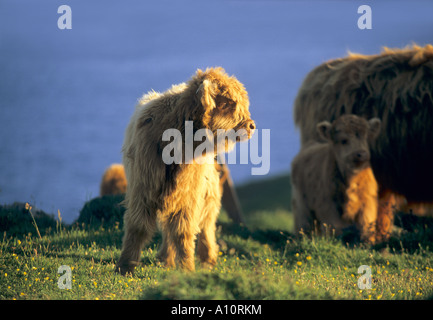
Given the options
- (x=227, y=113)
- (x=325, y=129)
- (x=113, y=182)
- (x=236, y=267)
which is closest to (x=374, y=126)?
(x=325, y=129)

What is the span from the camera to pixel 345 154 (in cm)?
766

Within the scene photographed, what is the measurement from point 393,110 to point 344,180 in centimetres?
162

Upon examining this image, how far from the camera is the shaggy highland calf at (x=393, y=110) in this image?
8.49m

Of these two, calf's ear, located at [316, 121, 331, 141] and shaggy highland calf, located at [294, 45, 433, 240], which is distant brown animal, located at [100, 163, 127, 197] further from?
calf's ear, located at [316, 121, 331, 141]

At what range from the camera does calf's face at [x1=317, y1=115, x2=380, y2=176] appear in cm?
755

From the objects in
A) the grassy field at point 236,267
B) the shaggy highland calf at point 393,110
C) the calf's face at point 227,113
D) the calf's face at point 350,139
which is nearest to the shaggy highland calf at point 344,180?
the calf's face at point 350,139

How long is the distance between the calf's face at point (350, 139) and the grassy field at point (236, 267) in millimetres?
1160

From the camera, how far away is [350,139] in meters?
7.70

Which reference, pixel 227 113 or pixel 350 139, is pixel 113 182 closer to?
pixel 350 139

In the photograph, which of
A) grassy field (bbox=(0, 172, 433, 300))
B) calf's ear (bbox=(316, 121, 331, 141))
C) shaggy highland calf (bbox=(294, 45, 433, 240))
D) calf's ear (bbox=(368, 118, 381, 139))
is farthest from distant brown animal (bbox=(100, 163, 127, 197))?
calf's ear (bbox=(368, 118, 381, 139))
